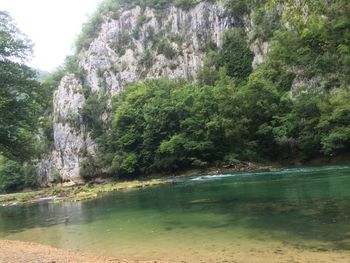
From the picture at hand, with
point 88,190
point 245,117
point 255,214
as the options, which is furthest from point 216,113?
point 255,214

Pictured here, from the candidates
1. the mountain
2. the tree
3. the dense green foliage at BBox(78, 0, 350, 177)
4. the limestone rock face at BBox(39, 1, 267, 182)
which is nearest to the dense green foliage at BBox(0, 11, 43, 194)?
the tree

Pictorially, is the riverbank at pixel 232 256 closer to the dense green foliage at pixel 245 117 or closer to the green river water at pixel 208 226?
the green river water at pixel 208 226

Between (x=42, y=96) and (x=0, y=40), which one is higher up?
(x=0, y=40)

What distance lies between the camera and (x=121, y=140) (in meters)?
80.1

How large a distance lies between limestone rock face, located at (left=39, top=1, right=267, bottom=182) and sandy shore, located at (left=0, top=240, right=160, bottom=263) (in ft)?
245

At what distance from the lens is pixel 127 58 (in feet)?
348

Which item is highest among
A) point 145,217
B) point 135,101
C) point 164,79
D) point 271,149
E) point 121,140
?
point 164,79

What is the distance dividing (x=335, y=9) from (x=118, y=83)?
300 feet

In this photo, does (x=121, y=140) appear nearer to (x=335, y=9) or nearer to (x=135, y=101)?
(x=135, y=101)

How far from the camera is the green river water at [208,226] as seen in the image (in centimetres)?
1366

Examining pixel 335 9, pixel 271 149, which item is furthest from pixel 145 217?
pixel 271 149

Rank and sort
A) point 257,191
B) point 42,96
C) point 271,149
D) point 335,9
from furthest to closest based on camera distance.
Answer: point 271,149 → point 42,96 → point 257,191 → point 335,9

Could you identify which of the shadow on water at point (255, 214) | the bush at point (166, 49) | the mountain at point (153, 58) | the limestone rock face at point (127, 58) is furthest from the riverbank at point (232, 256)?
the bush at point (166, 49)

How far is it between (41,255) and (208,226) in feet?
23.0
